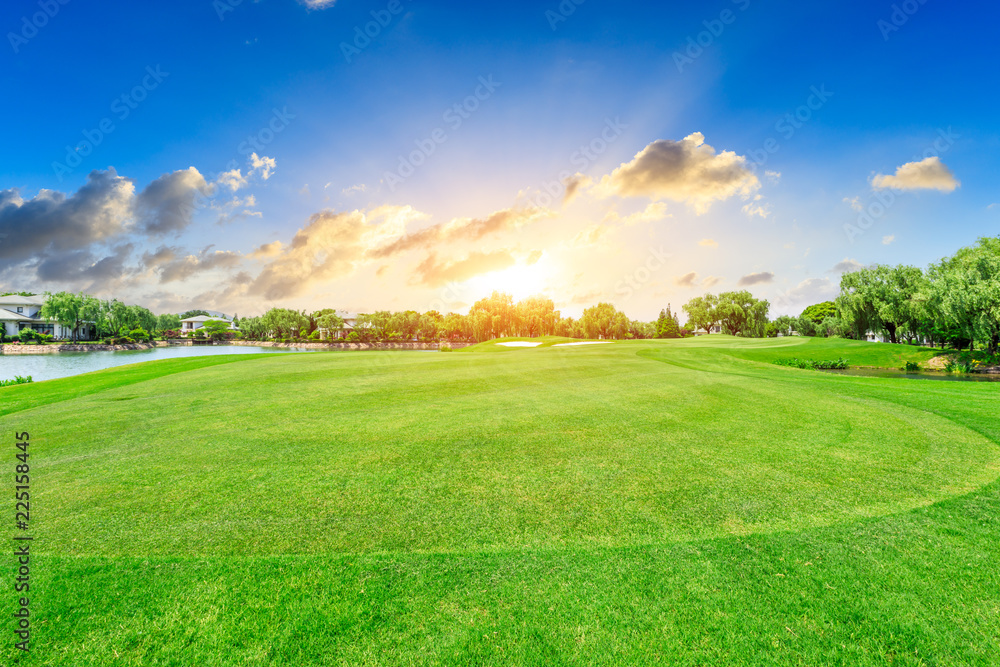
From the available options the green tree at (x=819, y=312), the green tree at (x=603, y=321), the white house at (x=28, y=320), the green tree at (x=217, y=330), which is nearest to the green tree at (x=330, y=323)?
the green tree at (x=217, y=330)

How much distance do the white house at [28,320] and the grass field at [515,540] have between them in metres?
114

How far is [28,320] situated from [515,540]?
424 feet

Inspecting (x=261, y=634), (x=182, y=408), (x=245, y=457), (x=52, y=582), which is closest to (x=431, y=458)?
(x=245, y=457)

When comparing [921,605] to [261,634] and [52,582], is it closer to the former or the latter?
[261,634]

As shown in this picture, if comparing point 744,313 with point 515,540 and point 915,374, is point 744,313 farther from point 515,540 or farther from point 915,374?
point 515,540

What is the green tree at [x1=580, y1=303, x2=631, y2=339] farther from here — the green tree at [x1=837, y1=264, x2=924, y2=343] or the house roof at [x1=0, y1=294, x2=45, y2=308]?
the house roof at [x1=0, y1=294, x2=45, y2=308]

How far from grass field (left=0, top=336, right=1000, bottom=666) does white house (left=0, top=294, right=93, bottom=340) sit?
375 ft

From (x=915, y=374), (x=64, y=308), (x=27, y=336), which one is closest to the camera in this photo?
(x=915, y=374)

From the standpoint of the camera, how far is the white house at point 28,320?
81.8 m

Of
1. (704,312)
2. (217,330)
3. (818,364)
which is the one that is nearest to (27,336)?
(217,330)

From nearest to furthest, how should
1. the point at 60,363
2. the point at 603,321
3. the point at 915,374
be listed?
the point at 915,374
the point at 60,363
the point at 603,321

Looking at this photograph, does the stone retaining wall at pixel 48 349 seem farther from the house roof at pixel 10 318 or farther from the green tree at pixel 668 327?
the green tree at pixel 668 327

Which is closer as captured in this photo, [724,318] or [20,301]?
[724,318]

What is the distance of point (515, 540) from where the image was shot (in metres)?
4.11
